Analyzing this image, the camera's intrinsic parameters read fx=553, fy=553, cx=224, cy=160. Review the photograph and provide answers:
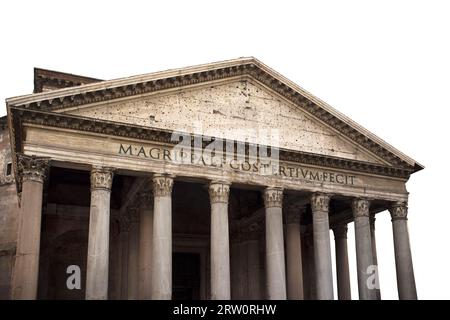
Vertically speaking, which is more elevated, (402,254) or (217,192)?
Result: (217,192)

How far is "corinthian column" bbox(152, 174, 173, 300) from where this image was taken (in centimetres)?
1636

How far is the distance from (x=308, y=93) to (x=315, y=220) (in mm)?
4640

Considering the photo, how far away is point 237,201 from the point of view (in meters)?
24.4

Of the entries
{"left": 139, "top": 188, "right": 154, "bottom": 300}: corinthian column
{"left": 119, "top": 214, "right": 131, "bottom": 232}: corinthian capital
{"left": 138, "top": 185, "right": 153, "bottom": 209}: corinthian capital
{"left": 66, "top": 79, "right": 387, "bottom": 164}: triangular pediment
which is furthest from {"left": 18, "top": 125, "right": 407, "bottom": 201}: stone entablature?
{"left": 119, "top": 214, "right": 131, "bottom": 232}: corinthian capital

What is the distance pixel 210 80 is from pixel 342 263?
1042cm

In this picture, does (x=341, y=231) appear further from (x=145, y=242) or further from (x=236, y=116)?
(x=145, y=242)

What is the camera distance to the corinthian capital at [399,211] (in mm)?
21239

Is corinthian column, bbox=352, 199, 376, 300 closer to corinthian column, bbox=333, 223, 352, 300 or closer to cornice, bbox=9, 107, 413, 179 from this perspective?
cornice, bbox=9, 107, 413, 179

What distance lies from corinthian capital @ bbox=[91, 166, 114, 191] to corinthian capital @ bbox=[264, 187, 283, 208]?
5405mm

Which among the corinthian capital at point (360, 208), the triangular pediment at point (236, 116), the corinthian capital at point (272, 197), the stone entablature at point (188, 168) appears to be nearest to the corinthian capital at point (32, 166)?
the stone entablature at point (188, 168)

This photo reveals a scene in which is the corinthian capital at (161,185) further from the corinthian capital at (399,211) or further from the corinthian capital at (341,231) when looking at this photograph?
the corinthian capital at (341,231)

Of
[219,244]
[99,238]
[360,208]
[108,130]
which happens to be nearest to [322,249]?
[360,208]

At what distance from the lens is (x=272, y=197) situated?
62.0 feet
